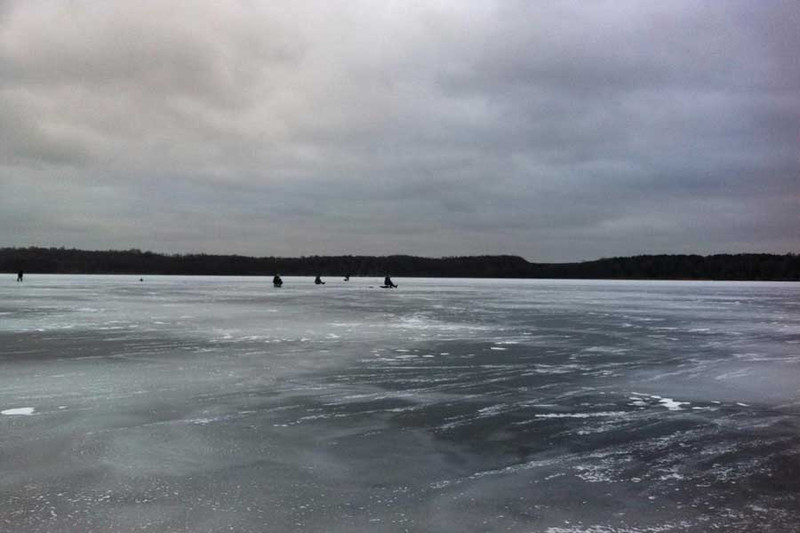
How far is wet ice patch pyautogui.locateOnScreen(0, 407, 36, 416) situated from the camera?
6.37 metres

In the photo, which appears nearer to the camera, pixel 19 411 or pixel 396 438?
pixel 396 438

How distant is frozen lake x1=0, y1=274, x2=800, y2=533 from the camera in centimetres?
382

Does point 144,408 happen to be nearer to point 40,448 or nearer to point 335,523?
point 40,448

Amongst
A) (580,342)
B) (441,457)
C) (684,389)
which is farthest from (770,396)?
(580,342)

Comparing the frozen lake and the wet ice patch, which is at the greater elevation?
the frozen lake

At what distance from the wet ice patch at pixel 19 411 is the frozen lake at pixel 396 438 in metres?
0.03

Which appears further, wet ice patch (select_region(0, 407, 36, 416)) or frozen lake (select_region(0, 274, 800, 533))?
wet ice patch (select_region(0, 407, 36, 416))

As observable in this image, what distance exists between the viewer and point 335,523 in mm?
3635

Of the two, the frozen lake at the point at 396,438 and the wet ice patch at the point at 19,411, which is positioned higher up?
the frozen lake at the point at 396,438

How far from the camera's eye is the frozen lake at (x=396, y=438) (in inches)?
151

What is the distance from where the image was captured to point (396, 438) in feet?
18.5

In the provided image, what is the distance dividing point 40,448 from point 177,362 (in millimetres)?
5075

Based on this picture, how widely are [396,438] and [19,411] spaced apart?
4.03 metres

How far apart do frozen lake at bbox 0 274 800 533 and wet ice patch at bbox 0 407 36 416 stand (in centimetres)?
3
